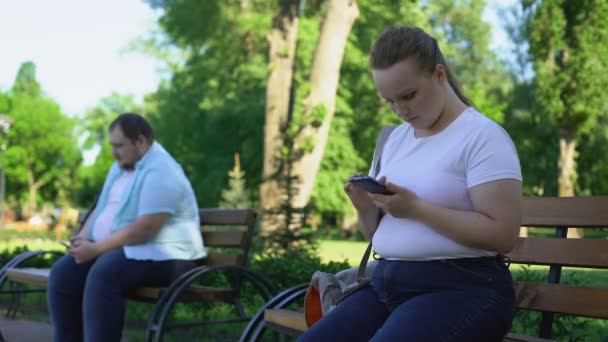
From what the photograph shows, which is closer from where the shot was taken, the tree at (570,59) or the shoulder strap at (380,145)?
the shoulder strap at (380,145)

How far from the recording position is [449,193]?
8.63 ft

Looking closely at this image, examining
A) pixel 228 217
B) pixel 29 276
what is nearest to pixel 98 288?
pixel 228 217

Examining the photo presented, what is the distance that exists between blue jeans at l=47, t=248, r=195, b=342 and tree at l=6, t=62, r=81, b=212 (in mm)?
63350

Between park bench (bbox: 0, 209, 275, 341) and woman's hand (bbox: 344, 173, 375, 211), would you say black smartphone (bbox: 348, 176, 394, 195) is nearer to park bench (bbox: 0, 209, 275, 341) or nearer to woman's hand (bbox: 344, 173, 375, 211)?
woman's hand (bbox: 344, 173, 375, 211)

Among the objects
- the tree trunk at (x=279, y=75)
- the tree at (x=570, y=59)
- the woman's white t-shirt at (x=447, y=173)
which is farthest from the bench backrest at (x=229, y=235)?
the tree at (x=570, y=59)

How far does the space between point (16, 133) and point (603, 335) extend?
65949 mm

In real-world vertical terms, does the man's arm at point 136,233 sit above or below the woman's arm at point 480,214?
below

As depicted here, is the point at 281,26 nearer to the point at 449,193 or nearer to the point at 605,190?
the point at 449,193

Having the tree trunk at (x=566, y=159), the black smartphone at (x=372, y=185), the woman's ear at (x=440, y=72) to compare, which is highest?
the woman's ear at (x=440, y=72)

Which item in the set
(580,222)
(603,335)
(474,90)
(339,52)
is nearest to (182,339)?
(603,335)

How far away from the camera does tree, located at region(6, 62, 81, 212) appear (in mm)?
66375

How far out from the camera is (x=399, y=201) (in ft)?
8.33

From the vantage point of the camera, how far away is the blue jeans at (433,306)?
8.13 ft

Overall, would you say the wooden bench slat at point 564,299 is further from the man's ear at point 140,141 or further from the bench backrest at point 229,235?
the man's ear at point 140,141
